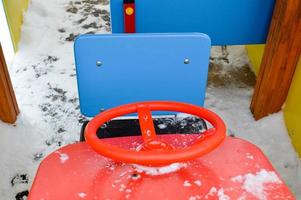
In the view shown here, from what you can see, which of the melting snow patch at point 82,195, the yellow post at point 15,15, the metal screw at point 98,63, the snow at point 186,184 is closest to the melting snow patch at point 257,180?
the snow at point 186,184

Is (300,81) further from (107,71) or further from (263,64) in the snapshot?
(107,71)

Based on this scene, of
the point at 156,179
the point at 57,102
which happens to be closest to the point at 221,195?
the point at 156,179

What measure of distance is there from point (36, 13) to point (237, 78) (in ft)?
5.05

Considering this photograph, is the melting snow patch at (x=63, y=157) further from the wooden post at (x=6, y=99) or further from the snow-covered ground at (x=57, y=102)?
the wooden post at (x=6, y=99)

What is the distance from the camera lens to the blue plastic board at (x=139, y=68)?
1065mm

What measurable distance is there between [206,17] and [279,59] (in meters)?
0.38

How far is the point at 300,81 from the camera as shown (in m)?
1.73

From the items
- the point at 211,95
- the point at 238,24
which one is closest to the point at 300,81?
the point at 238,24

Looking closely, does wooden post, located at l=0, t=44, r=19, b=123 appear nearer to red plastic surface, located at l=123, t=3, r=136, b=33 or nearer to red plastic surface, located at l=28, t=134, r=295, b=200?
red plastic surface, located at l=123, t=3, r=136, b=33

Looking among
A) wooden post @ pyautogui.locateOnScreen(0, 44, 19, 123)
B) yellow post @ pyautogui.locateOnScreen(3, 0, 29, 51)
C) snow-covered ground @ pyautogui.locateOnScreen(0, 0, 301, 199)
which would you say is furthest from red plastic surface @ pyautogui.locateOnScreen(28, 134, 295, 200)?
yellow post @ pyautogui.locateOnScreen(3, 0, 29, 51)

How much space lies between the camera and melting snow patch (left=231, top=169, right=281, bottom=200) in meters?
0.84

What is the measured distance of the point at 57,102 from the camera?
2086mm

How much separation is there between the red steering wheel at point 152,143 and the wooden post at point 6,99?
3.17 feet

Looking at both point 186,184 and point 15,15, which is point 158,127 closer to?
point 186,184
